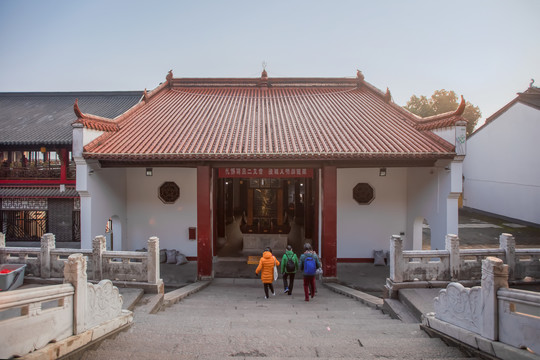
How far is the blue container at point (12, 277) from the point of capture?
25.8 feet

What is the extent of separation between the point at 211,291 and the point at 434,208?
745 centimetres

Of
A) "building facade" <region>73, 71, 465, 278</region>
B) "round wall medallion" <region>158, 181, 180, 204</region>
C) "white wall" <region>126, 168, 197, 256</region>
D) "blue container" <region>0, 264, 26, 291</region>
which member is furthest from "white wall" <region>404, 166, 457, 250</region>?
"blue container" <region>0, 264, 26, 291</region>

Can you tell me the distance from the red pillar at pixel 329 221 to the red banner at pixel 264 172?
72 cm

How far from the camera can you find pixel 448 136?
10.2m

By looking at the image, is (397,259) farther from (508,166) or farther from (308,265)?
(508,166)

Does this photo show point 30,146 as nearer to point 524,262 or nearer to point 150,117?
point 150,117

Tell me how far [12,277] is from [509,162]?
A: 1048 inches

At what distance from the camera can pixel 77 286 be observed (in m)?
4.52

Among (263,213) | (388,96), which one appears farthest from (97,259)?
(388,96)

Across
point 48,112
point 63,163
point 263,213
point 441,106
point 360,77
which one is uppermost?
point 441,106

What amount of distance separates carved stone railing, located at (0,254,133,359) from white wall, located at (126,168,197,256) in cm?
770

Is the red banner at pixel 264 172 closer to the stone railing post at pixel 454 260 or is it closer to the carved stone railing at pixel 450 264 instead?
the carved stone railing at pixel 450 264

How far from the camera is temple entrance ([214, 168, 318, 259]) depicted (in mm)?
13656

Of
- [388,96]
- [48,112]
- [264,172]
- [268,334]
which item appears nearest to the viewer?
[268,334]
